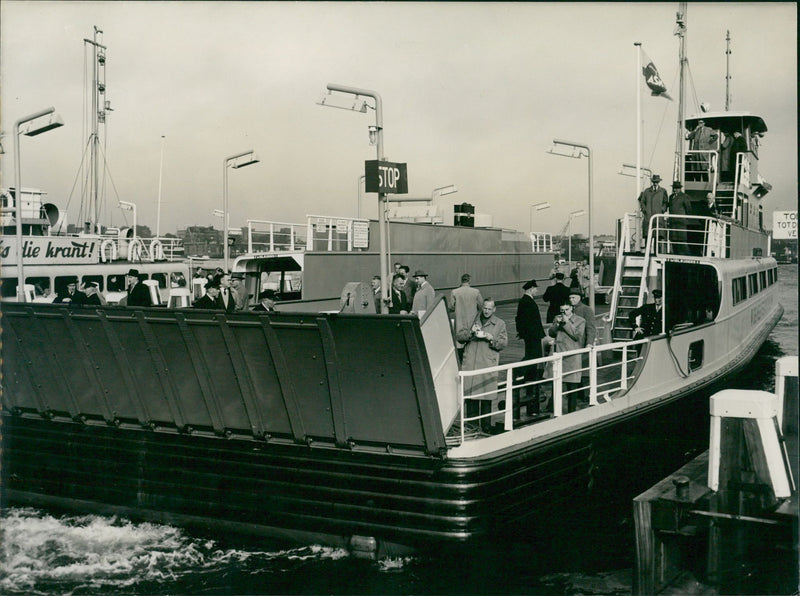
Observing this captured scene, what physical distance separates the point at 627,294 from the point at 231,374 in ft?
31.5

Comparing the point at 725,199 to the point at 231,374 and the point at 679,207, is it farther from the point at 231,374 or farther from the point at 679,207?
the point at 231,374

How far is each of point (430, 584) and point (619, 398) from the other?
3.85 metres

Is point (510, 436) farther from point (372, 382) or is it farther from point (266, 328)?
point (266, 328)

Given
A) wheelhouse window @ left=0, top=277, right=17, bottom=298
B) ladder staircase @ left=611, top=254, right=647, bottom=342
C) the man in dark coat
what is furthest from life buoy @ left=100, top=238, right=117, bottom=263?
the man in dark coat

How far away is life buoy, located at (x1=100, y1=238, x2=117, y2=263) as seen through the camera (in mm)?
23969

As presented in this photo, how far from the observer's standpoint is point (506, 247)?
35.9 meters

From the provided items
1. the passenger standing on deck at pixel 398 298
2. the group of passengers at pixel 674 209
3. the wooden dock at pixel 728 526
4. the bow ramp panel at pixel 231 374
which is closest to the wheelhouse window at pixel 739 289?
the group of passengers at pixel 674 209

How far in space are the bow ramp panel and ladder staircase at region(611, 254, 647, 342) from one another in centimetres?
745

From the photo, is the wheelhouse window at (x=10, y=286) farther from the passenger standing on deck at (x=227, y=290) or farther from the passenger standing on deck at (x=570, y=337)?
the passenger standing on deck at (x=570, y=337)

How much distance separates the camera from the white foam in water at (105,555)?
8.41m

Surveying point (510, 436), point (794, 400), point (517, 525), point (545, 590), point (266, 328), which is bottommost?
point (545, 590)

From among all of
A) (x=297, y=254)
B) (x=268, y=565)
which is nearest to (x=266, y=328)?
(x=268, y=565)

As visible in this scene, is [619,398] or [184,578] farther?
[619,398]

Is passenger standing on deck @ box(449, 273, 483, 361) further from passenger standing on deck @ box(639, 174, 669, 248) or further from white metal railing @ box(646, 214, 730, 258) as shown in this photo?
passenger standing on deck @ box(639, 174, 669, 248)
